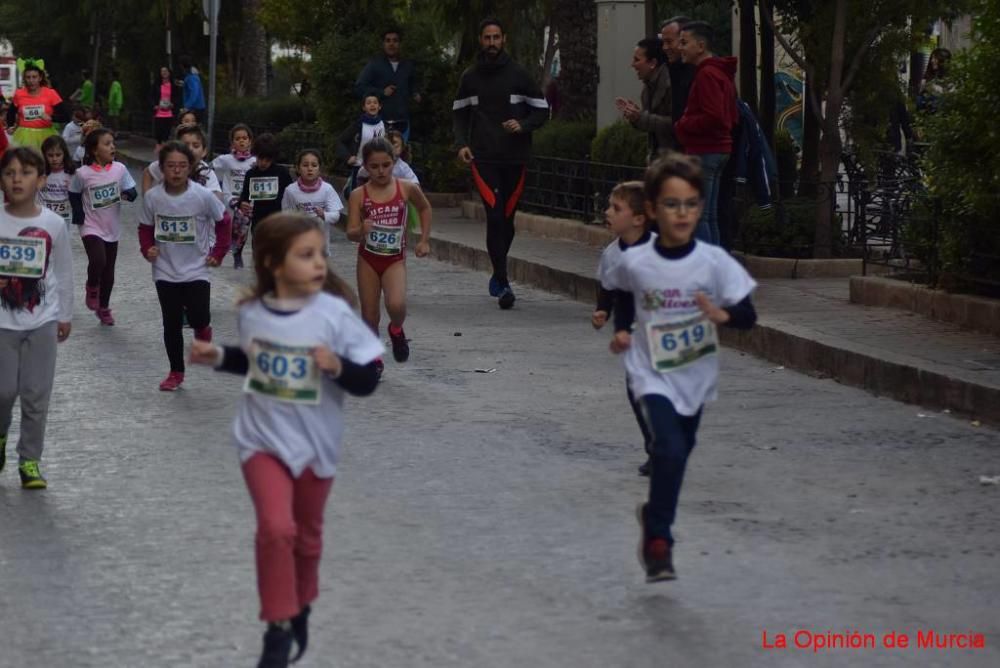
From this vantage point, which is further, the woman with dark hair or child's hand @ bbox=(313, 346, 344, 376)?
the woman with dark hair

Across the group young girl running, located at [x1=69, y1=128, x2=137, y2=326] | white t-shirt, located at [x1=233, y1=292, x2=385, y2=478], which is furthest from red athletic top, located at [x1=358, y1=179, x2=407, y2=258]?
white t-shirt, located at [x1=233, y1=292, x2=385, y2=478]

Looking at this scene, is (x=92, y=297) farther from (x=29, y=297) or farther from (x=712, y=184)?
(x=29, y=297)

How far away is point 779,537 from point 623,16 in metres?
14.0

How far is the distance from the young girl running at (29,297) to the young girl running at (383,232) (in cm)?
344

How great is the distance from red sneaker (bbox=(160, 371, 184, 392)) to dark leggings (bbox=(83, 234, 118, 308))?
3181mm

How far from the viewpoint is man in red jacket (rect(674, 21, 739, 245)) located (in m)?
13.4

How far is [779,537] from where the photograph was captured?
25.0ft

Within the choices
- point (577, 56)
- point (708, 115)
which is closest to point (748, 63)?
point (708, 115)

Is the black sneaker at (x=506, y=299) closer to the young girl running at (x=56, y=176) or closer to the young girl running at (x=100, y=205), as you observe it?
the young girl running at (x=100, y=205)

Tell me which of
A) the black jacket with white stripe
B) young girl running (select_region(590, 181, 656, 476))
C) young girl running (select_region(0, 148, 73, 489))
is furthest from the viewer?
the black jacket with white stripe

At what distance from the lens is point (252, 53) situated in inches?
1622

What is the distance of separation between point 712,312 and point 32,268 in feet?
11.3

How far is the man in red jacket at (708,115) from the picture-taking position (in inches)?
526

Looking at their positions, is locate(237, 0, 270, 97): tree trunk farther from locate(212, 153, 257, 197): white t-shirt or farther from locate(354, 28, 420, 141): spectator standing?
locate(212, 153, 257, 197): white t-shirt
